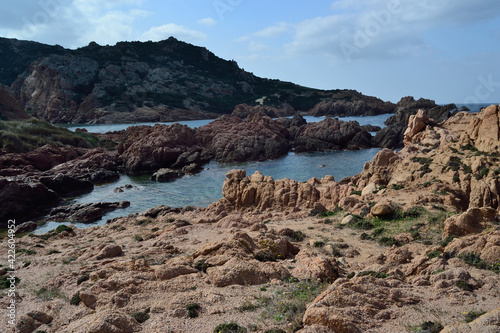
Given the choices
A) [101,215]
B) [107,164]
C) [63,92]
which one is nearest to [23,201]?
[101,215]

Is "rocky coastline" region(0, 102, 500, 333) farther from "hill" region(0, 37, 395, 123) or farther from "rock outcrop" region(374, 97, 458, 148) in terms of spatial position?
"hill" region(0, 37, 395, 123)

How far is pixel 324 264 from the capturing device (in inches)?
565

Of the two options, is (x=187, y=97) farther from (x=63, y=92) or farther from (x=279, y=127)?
(x=279, y=127)

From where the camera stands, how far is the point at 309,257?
1576 centimetres

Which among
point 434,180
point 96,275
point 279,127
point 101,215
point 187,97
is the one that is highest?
point 187,97

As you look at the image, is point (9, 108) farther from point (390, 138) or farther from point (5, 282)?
point (390, 138)

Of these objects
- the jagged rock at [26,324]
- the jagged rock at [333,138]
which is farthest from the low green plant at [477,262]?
the jagged rock at [333,138]

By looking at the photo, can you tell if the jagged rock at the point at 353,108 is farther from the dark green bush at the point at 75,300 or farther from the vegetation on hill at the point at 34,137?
the dark green bush at the point at 75,300

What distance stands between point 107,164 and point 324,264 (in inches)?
2180

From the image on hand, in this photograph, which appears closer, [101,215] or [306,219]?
[306,219]

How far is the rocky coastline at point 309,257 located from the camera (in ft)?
33.1

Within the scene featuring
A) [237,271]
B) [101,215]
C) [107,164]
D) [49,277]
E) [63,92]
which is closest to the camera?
[237,271]

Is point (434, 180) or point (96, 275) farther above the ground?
point (434, 180)

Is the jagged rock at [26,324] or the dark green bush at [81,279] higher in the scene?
the jagged rock at [26,324]
